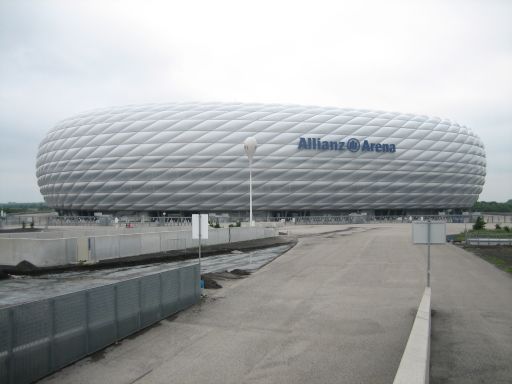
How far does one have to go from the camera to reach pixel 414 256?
2361 cm

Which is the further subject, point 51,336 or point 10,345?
point 51,336

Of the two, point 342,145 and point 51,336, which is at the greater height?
point 342,145

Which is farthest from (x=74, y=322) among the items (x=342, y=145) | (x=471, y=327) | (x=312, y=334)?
(x=342, y=145)

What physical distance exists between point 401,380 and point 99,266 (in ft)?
54.4

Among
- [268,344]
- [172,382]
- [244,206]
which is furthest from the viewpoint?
[244,206]

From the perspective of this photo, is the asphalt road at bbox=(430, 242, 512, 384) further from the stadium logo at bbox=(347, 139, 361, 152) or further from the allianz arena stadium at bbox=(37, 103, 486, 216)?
the stadium logo at bbox=(347, 139, 361, 152)

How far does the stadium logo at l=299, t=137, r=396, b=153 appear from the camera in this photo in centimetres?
7425

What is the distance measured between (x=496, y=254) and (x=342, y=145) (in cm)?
5094

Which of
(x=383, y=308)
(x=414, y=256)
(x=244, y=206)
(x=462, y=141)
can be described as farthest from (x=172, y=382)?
(x=462, y=141)

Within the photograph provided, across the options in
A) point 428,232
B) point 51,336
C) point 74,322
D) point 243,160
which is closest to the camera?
point 51,336

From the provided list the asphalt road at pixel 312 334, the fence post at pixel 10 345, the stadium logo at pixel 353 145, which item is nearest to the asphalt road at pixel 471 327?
the asphalt road at pixel 312 334

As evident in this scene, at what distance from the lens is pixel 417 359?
6.88 meters

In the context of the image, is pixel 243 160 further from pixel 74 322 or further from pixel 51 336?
pixel 51 336

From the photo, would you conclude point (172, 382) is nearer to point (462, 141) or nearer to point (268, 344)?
point (268, 344)
